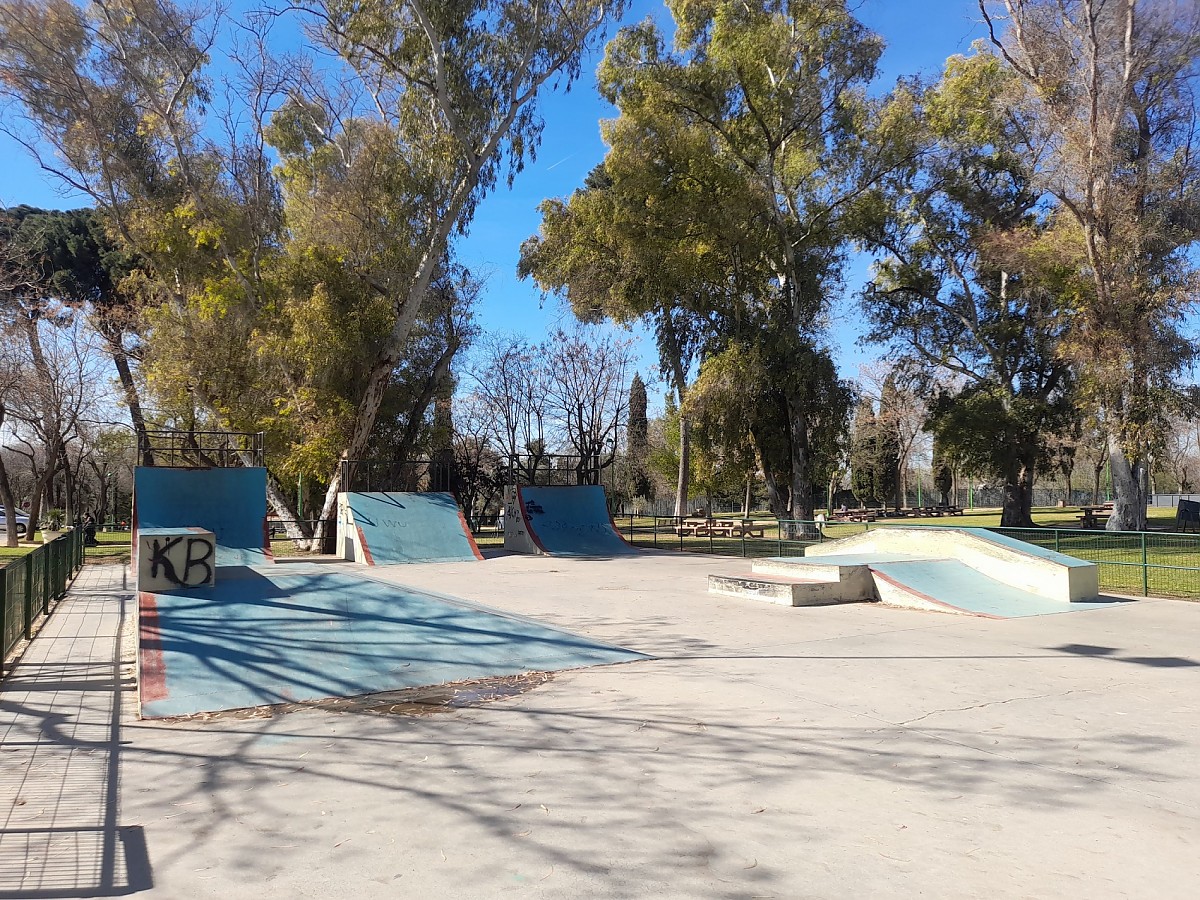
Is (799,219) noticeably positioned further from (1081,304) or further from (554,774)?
(554,774)

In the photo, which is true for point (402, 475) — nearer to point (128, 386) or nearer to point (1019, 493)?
point (128, 386)

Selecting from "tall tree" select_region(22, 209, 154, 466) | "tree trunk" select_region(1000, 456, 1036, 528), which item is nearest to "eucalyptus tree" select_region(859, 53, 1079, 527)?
"tree trunk" select_region(1000, 456, 1036, 528)

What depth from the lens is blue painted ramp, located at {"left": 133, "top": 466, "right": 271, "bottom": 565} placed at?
17.5 metres

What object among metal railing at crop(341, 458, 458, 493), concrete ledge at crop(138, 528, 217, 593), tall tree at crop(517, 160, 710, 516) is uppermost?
tall tree at crop(517, 160, 710, 516)

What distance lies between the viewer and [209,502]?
18.4m

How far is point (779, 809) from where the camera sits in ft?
13.0

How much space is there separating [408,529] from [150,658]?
1327 cm

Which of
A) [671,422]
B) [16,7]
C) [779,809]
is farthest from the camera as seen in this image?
[671,422]

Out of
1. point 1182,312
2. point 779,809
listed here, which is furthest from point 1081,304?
point 779,809

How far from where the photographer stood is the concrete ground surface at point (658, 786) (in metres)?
3.27

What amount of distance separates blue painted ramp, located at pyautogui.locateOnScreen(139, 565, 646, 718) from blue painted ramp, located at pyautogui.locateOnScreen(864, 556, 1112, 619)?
Result: 17.9ft

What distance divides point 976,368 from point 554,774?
29.0 metres

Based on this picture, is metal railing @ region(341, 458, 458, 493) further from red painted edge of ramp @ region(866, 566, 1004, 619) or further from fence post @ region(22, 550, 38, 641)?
red painted edge of ramp @ region(866, 566, 1004, 619)

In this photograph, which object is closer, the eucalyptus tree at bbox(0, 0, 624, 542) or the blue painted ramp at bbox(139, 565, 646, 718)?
the blue painted ramp at bbox(139, 565, 646, 718)
